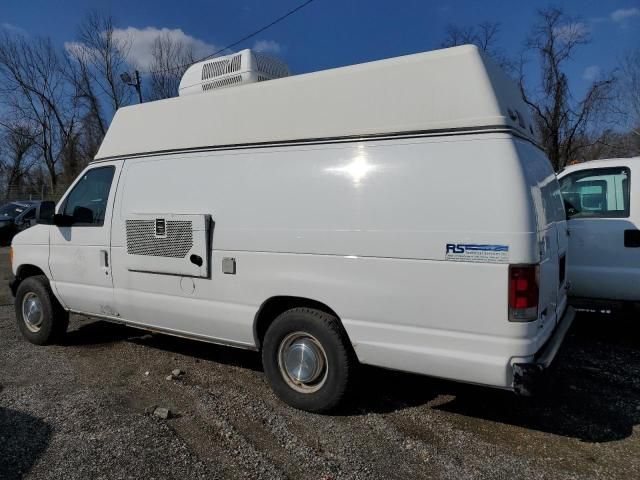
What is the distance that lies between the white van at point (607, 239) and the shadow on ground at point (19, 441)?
16.5 ft

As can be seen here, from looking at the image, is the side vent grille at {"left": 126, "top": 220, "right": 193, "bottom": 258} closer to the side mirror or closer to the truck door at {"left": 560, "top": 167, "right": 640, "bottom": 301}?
the side mirror

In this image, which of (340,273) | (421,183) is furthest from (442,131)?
(340,273)

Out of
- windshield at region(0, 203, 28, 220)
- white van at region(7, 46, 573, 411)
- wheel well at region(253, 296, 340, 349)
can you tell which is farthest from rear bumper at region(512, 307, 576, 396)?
windshield at region(0, 203, 28, 220)

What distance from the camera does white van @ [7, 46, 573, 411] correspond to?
3.25 metres

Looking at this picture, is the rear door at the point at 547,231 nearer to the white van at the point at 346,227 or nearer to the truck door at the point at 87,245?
the white van at the point at 346,227

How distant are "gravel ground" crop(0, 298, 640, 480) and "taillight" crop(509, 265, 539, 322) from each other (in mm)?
798

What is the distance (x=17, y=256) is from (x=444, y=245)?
5078 millimetres

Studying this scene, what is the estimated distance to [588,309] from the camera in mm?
5508

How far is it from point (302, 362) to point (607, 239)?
12.1ft

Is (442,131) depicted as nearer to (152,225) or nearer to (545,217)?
(545,217)

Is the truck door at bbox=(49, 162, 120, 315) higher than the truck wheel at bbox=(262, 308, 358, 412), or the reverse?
the truck door at bbox=(49, 162, 120, 315)

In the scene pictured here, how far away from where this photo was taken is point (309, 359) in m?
4.01

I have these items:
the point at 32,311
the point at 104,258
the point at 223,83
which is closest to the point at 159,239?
the point at 104,258

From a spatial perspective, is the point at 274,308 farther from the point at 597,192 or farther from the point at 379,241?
the point at 597,192
